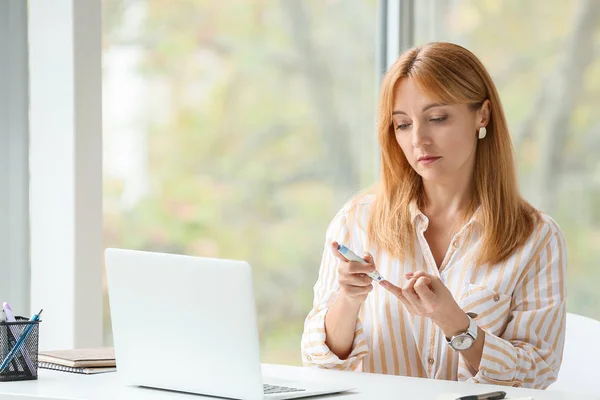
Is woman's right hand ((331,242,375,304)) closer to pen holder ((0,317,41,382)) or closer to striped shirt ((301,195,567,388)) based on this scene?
striped shirt ((301,195,567,388))

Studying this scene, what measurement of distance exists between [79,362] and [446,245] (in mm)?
911

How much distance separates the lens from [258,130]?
3.72 metres

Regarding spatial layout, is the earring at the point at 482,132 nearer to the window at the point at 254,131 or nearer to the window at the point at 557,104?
the window at the point at 557,104

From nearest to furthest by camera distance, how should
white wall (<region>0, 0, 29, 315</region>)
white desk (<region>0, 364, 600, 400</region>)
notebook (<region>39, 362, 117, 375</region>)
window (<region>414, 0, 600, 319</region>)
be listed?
white desk (<region>0, 364, 600, 400</region>), notebook (<region>39, 362, 117, 375</region>), white wall (<region>0, 0, 29, 315</region>), window (<region>414, 0, 600, 319</region>)

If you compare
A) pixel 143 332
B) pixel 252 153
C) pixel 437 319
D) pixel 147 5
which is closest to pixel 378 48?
pixel 252 153

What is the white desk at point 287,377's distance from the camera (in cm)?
159

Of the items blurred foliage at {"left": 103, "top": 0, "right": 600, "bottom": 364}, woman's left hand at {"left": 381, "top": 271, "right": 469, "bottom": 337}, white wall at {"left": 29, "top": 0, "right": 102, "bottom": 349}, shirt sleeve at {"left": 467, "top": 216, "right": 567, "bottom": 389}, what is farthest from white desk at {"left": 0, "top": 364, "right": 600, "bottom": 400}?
blurred foliage at {"left": 103, "top": 0, "right": 600, "bottom": 364}

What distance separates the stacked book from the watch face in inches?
27.5

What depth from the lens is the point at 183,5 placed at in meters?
3.77

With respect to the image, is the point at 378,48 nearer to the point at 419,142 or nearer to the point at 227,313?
the point at 419,142

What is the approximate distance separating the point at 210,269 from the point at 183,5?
2.44 meters

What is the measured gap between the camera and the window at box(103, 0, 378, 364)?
3645mm

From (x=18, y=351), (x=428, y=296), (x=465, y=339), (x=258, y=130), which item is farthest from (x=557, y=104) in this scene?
(x=18, y=351)

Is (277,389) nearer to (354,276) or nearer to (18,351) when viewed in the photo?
(354,276)
